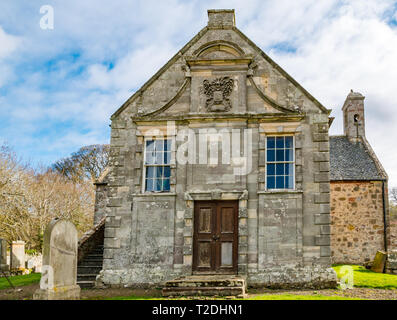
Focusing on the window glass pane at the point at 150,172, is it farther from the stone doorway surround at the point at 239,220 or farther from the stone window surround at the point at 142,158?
the stone doorway surround at the point at 239,220

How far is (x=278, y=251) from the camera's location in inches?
541

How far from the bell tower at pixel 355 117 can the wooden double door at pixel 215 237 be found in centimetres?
1488

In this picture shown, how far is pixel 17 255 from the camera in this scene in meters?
20.1

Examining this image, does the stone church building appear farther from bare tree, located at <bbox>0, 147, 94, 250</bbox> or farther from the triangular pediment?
bare tree, located at <bbox>0, 147, 94, 250</bbox>

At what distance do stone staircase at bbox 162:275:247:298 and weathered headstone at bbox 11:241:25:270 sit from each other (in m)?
11.3

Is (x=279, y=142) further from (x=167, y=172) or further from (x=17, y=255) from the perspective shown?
(x=17, y=255)

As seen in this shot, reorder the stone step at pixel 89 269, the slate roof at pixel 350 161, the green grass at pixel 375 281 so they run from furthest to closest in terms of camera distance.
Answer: the slate roof at pixel 350 161 → the stone step at pixel 89 269 → the green grass at pixel 375 281

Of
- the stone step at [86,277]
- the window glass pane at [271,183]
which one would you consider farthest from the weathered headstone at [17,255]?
the window glass pane at [271,183]

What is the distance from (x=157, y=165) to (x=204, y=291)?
5.18 meters

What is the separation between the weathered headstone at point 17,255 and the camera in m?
19.9

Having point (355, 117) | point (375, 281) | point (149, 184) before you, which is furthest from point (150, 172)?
point (355, 117)

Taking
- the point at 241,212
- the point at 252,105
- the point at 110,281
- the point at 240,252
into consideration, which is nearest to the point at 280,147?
the point at 252,105

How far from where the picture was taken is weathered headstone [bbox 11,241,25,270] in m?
19.9
